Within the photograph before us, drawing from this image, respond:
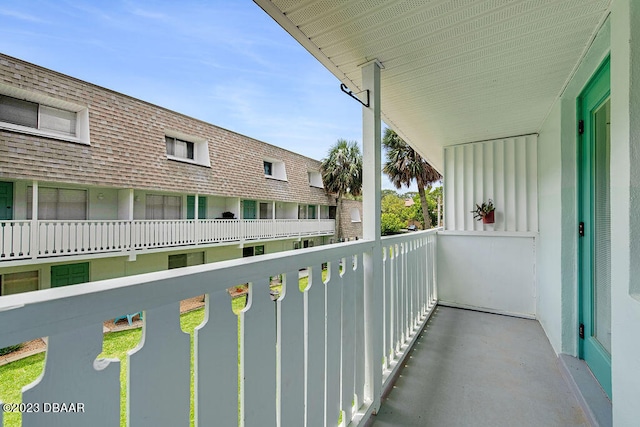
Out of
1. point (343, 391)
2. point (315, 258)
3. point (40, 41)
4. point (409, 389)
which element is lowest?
point (409, 389)

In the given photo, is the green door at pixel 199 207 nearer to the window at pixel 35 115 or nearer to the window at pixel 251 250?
the window at pixel 251 250

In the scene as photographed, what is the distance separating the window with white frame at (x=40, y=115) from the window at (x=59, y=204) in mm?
953

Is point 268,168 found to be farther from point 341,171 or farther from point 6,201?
point 6,201

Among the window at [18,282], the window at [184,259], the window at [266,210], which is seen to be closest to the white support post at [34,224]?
the window at [18,282]

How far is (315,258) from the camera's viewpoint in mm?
1106

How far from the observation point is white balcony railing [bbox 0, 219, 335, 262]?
3.71m

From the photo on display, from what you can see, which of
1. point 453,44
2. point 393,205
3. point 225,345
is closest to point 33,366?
point 225,345

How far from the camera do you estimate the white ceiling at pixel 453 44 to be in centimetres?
129

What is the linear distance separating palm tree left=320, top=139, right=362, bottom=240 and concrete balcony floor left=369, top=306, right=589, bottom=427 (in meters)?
10.2

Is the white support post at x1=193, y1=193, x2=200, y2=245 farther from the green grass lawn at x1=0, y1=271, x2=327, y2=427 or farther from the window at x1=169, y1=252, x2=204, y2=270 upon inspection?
the green grass lawn at x1=0, y1=271, x2=327, y2=427

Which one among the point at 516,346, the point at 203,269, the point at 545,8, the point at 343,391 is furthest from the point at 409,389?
the point at 545,8

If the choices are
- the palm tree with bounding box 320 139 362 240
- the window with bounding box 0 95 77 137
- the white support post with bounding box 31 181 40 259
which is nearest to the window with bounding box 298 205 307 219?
Result: the palm tree with bounding box 320 139 362 240

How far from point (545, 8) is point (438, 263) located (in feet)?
9.73

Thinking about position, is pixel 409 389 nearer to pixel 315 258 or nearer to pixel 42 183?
pixel 315 258
